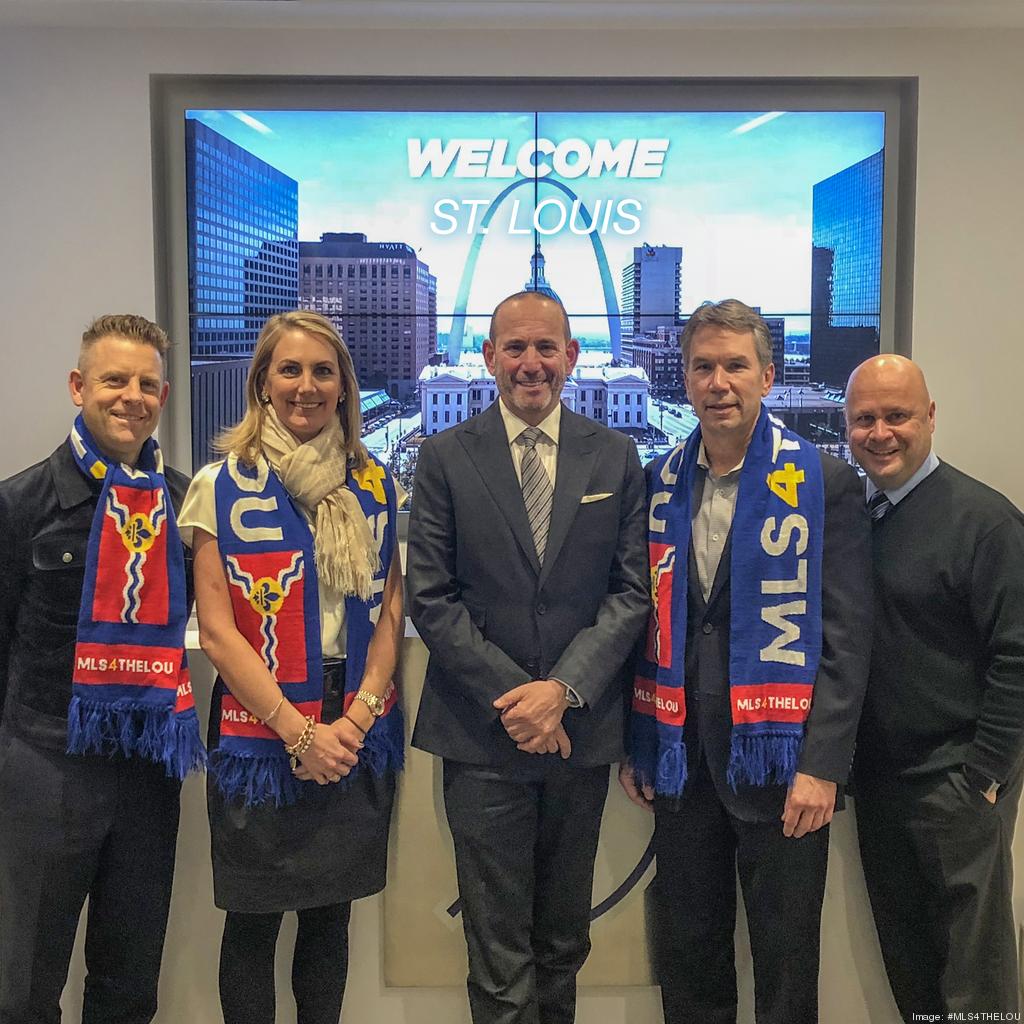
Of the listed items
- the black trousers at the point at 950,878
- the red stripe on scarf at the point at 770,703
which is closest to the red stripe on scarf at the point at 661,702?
the red stripe on scarf at the point at 770,703

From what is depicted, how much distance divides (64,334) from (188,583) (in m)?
1.45

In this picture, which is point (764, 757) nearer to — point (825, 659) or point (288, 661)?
point (825, 659)

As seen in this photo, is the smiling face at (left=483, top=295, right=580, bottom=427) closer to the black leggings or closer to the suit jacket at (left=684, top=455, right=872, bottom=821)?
the suit jacket at (left=684, top=455, right=872, bottom=821)

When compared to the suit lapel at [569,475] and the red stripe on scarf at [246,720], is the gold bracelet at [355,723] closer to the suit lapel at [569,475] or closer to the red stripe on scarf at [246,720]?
the red stripe on scarf at [246,720]

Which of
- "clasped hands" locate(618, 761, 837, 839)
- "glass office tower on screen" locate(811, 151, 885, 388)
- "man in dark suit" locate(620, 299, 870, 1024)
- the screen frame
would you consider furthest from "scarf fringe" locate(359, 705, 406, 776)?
"glass office tower on screen" locate(811, 151, 885, 388)

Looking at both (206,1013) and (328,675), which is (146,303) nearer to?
(328,675)

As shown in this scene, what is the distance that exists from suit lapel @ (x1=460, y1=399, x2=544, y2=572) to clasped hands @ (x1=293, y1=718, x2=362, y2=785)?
1.71ft

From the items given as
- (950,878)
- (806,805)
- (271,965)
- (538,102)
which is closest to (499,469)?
(806,805)

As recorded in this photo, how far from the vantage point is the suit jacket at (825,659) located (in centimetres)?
200

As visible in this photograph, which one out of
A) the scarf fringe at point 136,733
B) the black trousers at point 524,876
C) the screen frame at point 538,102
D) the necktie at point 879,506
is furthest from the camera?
the screen frame at point 538,102

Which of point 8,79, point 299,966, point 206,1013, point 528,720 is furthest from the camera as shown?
point 8,79

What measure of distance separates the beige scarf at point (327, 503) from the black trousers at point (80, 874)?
590 mm

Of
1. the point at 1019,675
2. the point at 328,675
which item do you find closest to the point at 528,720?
the point at 328,675

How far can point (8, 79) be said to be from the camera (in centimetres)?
310
